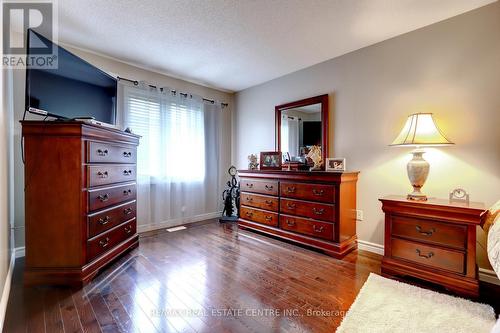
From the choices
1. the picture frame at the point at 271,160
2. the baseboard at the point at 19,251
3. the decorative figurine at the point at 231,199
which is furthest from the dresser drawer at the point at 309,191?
the baseboard at the point at 19,251

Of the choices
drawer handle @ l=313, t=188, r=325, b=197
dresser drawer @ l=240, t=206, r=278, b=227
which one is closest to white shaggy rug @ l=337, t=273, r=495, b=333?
drawer handle @ l=313, t=188, r=325, b=197

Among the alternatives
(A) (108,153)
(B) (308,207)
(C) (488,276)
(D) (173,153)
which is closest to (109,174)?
(A) (108,153)

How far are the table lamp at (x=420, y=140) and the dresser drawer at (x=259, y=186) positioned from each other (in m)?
1.48

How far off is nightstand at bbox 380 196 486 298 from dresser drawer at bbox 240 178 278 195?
1.32 meters

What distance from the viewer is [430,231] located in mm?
1896

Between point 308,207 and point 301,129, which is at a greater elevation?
point 301,129

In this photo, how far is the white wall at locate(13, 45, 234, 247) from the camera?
2.36 meters

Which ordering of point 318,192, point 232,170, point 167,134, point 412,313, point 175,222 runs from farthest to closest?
1. point 232,170
2. point 175,222
3. point 167,134
4. point 318,192
5. point 412,313

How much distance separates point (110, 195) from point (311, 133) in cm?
247

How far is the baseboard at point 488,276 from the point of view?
6.29 feet

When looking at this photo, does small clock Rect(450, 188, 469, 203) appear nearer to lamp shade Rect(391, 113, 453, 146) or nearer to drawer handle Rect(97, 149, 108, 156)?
lamp shade Rect(391, 113, 453, 146)

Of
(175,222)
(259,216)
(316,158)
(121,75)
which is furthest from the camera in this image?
(175,222)

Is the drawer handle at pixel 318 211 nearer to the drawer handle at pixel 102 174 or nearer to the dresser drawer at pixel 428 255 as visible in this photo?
the dresser drawer at pixel 428 255

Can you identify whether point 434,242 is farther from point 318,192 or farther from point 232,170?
point 232,170
